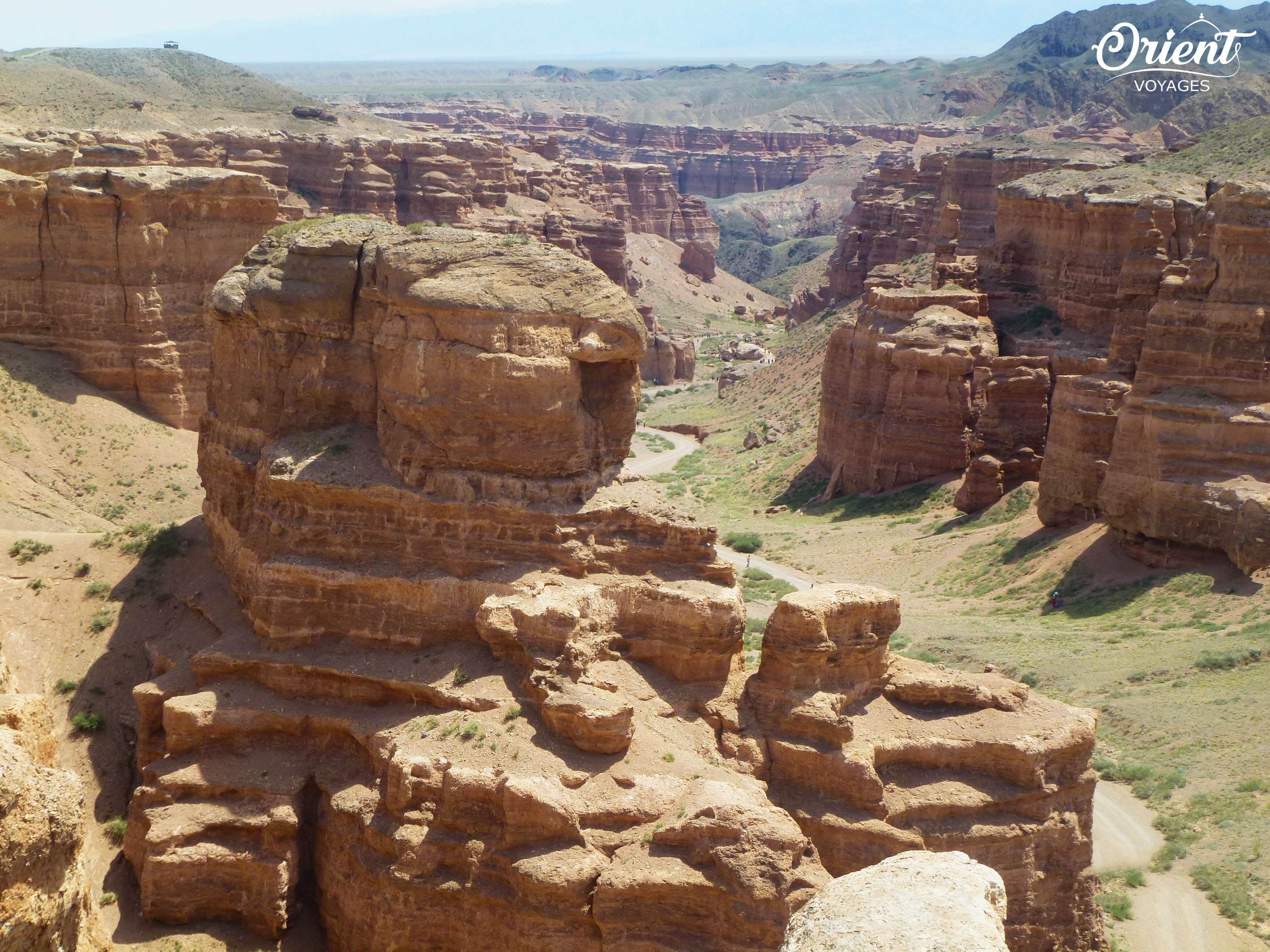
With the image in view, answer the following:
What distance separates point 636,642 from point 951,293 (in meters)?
36.6

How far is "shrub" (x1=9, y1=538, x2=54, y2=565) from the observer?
26438 millimetres

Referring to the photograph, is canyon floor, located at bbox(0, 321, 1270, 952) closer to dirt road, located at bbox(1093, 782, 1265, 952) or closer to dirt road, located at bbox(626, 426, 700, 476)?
dirt road, located at bbox(1093, 782, 1265, 952)

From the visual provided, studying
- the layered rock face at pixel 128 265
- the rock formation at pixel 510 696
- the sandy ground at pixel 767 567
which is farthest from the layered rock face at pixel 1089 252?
the layered rock face at pixel 128 265

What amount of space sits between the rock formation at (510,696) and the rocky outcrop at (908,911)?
8.34 metres

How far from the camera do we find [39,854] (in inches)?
394

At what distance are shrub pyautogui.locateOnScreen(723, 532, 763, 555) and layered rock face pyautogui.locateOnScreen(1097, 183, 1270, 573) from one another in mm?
14765

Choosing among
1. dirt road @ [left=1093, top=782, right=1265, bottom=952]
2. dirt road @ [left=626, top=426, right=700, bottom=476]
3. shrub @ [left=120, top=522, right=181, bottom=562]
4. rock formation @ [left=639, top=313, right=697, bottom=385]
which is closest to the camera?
dirt road @ [left=1093, top=782, right=1265, bottom=952]

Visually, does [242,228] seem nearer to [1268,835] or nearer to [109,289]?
[109,289]

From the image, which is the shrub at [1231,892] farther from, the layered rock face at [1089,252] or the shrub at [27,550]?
the layered rock face at [1089,252]

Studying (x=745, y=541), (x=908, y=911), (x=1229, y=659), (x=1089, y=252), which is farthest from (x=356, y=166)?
(x=908, y=911)

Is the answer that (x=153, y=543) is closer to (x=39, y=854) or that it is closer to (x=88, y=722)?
(x=88, y=722)

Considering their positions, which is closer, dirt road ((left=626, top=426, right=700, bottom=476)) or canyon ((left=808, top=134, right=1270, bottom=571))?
canyon ((left=808, top=134, right=1270, bottom=571))

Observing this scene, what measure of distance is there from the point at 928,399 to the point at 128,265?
1105 inches

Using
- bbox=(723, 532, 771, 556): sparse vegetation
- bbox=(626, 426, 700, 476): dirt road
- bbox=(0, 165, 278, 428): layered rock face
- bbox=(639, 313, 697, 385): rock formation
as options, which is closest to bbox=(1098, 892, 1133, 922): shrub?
bbox=(723, 532, 771, 556): sparse vegetation
